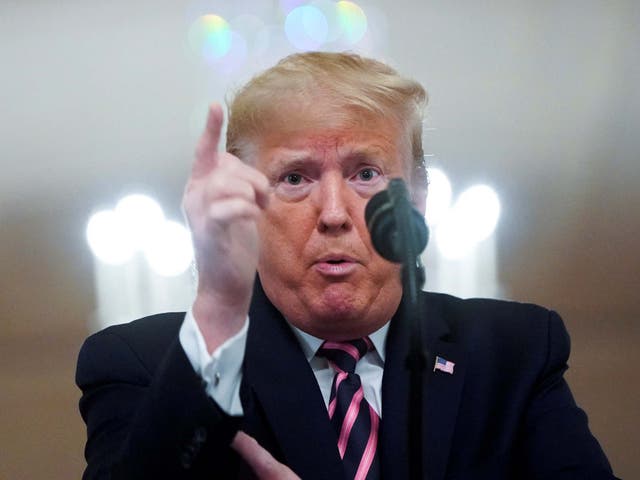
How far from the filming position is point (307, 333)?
1.46 metres

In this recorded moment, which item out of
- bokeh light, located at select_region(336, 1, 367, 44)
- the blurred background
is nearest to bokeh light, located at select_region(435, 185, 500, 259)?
the blurred background

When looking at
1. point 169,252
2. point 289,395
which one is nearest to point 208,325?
point 289,395

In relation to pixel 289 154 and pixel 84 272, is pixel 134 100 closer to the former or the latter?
pixel 84 272

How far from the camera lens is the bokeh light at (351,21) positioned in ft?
8.20

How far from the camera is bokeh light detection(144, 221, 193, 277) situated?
2.51 m

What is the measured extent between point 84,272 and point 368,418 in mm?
1330

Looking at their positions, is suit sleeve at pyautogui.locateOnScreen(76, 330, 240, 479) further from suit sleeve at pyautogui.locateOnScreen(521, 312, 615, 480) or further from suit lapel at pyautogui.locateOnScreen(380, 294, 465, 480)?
suit sleeve at pyautogui.locateOnScreen(521, 312, 615, 480)

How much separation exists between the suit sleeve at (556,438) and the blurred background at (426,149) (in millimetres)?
1022

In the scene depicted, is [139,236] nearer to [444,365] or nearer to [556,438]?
[444,365]

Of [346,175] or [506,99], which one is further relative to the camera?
[506,99]

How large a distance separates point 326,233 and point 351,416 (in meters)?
0.29

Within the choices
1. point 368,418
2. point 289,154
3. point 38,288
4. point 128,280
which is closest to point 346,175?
point 289,154

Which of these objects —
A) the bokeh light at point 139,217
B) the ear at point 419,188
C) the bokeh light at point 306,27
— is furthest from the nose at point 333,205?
the bokeh light at point 139,217

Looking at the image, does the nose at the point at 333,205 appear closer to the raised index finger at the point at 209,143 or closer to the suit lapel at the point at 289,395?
the suit lapel at the point at 289,395
